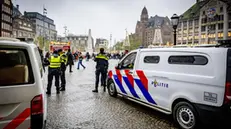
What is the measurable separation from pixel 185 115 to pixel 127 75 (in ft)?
8.38

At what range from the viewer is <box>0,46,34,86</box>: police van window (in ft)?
9.22

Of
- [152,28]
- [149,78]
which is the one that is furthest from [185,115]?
[152,28]

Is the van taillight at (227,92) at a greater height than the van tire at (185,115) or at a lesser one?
greater

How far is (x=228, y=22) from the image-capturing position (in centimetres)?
6994

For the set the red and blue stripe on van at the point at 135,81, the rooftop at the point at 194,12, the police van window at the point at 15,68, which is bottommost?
the red and blue stripe on van at the point at 135,81

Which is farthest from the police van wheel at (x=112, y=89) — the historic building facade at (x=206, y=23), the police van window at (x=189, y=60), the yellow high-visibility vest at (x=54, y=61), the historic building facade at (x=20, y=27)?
the historic building facade at (x=20, y=27)

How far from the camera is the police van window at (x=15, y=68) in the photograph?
2809mm

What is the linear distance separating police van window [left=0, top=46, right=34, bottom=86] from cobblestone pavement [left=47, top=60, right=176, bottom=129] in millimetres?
1962

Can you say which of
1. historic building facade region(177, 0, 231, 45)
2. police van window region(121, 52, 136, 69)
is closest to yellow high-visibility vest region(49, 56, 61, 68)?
police van window region(121, 52, 136, 69)

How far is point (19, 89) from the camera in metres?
2.77

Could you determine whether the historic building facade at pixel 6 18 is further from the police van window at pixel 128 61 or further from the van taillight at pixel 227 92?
the van taillight at pixel 227 92

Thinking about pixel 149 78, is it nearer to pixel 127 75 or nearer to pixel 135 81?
pixel 135 81

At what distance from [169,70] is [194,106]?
40.4 inches

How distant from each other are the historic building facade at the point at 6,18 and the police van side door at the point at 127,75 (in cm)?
7193
